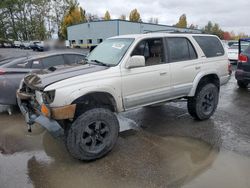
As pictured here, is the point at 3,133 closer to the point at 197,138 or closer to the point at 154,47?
the point at 154,47

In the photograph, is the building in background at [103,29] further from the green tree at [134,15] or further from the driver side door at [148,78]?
the green tree at [134,15]

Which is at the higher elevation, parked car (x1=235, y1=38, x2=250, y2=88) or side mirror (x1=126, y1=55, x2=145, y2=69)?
side mirror (x1=126, y1=55, x2=145, y2=69)

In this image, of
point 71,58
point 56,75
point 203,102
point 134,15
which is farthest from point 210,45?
point 134,15

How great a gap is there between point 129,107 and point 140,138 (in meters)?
0.75

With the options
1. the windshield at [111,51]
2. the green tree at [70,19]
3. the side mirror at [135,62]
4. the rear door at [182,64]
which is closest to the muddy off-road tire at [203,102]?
the rear door at [182,64]

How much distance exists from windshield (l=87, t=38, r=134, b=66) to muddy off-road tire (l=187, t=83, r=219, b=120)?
194 cm

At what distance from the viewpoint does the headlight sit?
327 centimetres

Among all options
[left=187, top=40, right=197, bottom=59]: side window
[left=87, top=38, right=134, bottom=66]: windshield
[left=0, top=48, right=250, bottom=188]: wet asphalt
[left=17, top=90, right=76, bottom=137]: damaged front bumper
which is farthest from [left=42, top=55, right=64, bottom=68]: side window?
[left=187, top=40, right=197, bottom=59]: side window

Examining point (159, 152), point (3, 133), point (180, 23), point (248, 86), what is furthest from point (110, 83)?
point (180, 23)

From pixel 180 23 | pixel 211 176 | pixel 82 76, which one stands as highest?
pixel 180 23

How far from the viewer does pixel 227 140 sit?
14.1 ft

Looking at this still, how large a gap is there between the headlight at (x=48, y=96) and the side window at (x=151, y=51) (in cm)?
167

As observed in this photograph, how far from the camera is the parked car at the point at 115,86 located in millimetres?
3412

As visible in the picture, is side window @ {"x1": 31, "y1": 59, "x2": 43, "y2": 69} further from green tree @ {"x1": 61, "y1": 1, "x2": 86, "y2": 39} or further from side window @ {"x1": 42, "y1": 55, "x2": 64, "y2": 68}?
green tree @ {"x1": 61, "y1": 1, "x2": 86, "y2": 39}
